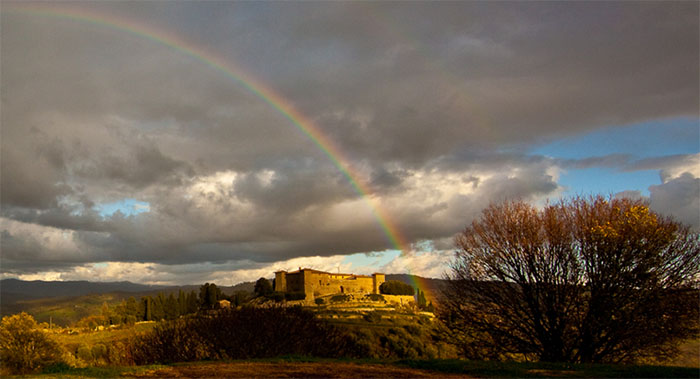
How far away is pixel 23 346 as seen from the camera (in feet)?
125

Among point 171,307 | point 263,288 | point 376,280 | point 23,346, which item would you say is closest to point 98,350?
point 23,346

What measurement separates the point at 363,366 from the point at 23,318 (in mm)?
34598

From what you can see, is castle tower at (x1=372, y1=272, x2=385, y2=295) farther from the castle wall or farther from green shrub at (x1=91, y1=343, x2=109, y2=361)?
green shrub at (x1=91, y1=343, x2=109, y2=361)

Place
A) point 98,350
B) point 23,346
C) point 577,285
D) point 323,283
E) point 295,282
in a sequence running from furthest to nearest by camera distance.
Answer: point 323,283
point 295,282
point 98,350
point 23,346
point 577,285

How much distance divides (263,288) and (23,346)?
8652cm

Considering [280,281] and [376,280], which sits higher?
[280,281]

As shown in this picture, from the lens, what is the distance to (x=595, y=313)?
25.3 metres

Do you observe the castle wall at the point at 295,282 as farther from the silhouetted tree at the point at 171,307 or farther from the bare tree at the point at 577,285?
the bare tree at the point at 577,285

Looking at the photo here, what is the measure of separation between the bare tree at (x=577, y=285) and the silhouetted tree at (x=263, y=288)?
97843 mm

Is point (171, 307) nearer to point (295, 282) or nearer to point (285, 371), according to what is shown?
point (295, 282)

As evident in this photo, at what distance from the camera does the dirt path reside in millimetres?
15945

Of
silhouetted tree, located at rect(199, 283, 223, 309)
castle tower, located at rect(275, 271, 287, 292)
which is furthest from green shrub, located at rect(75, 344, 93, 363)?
castle tower, located at rect(275, 271, 287, 292)

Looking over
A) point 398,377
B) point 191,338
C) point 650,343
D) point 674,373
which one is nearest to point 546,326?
point 650,343

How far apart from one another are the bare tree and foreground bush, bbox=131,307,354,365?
29.7 ft
